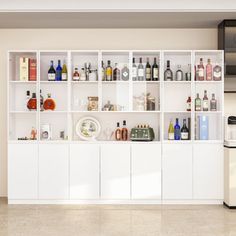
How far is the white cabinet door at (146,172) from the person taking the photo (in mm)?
6016

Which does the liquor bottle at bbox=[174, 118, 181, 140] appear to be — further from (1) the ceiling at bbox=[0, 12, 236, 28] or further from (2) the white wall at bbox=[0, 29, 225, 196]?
(1) the ceiling at bbox=[0, 12, 236, 28]

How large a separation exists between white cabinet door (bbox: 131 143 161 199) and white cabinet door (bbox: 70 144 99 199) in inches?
19.9

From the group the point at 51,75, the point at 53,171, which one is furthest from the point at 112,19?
the point at 53,171

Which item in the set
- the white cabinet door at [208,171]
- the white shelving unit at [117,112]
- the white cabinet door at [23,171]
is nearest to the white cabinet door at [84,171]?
the white shelving unit at [117,112]

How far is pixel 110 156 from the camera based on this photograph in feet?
19.8

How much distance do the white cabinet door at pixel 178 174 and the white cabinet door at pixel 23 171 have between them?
1.76m

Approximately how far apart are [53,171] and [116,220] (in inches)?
51.4

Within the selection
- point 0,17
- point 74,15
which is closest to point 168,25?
point 74,15

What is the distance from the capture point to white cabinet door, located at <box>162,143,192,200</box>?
19.7 ft

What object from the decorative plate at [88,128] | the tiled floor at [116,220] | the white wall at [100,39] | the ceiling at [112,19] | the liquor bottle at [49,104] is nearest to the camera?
the tiled floor at [116,220]

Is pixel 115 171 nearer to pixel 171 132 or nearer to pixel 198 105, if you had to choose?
pixel 171 132

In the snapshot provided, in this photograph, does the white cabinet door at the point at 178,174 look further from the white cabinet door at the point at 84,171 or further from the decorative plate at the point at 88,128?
the decorative plate at the point at 88,128

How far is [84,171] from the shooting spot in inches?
237

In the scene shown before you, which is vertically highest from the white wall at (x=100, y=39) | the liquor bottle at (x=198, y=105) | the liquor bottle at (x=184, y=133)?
the white wall at (x=100, y=39)
